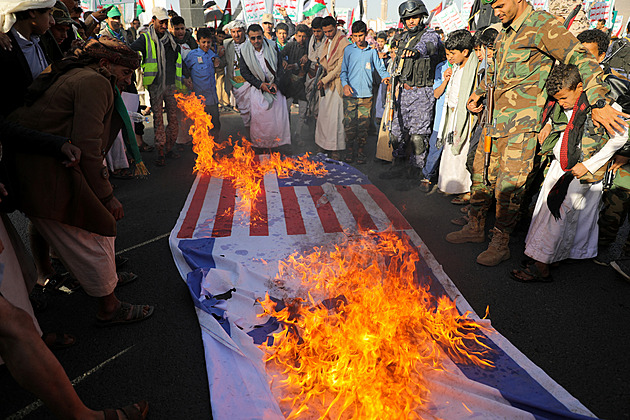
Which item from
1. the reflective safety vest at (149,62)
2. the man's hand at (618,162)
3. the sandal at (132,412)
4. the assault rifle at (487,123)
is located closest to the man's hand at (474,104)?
the assault rifle at (487,123)

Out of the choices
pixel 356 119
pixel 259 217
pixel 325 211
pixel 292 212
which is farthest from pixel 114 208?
pixel 356 119

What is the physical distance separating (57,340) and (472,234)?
3.94 m

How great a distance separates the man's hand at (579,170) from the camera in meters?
3.06

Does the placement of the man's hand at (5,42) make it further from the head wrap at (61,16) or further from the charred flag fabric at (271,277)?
the charred flag fabric at (271,277)

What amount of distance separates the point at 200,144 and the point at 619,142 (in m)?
6.20

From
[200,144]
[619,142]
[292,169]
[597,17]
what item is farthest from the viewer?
[597,17]

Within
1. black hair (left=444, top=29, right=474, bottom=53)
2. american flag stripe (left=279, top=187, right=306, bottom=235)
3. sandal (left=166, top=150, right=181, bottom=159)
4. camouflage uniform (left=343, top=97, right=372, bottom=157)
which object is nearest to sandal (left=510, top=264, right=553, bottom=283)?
american flag stripe (left=279, top=187, right=306, bottom=235)

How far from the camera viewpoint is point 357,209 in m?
4.80

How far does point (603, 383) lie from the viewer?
2.31m

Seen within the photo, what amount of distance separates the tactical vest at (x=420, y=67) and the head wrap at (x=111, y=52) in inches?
164

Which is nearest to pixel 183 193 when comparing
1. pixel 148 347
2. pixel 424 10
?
pixel 148 347

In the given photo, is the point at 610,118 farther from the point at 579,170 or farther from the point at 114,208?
the point at 114,208

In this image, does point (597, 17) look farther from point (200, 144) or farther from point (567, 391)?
point (567, 391)

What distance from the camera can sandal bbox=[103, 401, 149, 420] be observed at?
1933 mm
